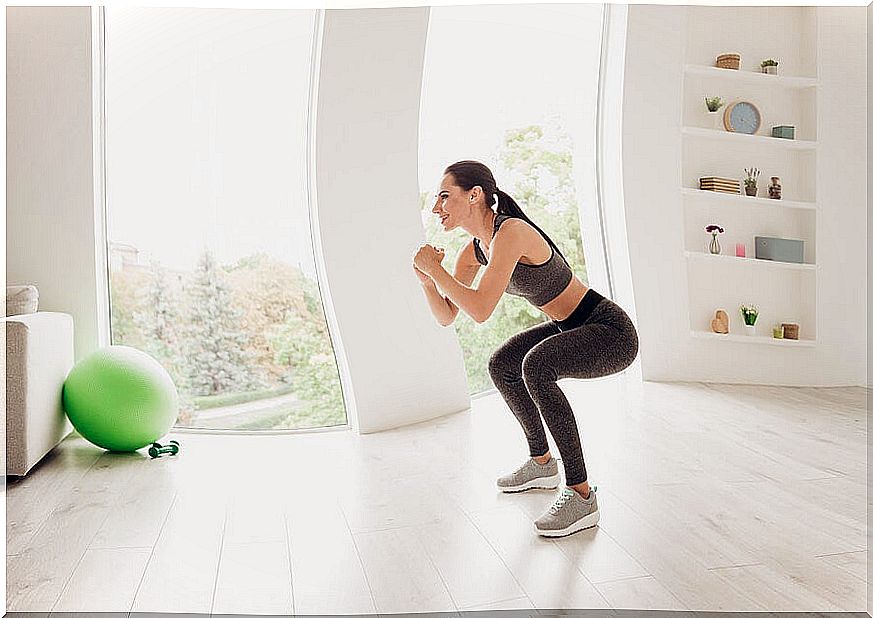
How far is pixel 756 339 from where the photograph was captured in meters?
5.37

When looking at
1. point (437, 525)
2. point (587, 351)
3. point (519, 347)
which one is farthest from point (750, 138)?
point (437, 525)

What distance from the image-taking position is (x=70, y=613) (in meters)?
2.05

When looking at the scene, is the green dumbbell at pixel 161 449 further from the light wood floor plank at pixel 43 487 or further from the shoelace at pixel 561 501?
the shoelace at pixel 561 501

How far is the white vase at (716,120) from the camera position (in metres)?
5.36

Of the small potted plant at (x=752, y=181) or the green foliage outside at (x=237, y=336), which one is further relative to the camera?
the small potted plant at (x=752, y=181)

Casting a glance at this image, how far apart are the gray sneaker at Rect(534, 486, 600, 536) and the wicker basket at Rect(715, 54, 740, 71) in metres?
3.53

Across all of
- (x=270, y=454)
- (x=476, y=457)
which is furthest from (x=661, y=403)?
(x=270, y=454)

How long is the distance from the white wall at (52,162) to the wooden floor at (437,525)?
0.80m

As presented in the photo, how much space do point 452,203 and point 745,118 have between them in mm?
3290

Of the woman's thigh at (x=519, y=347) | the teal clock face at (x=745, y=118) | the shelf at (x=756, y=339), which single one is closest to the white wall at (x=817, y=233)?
the shelf at (x=756, y=339)

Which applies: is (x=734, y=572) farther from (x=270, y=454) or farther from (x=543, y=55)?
(x=543, y=55)

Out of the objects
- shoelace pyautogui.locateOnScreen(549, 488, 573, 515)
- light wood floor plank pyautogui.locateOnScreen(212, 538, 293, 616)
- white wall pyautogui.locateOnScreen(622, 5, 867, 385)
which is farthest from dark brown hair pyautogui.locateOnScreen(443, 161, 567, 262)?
white wall pyautogui.locateOnScreen(622, 5, 867, 385)

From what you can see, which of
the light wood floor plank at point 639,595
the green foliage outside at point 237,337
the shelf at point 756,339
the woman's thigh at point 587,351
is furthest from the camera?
the shelf at point 756,339

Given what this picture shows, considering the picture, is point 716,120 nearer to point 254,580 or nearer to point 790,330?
point 790,330
